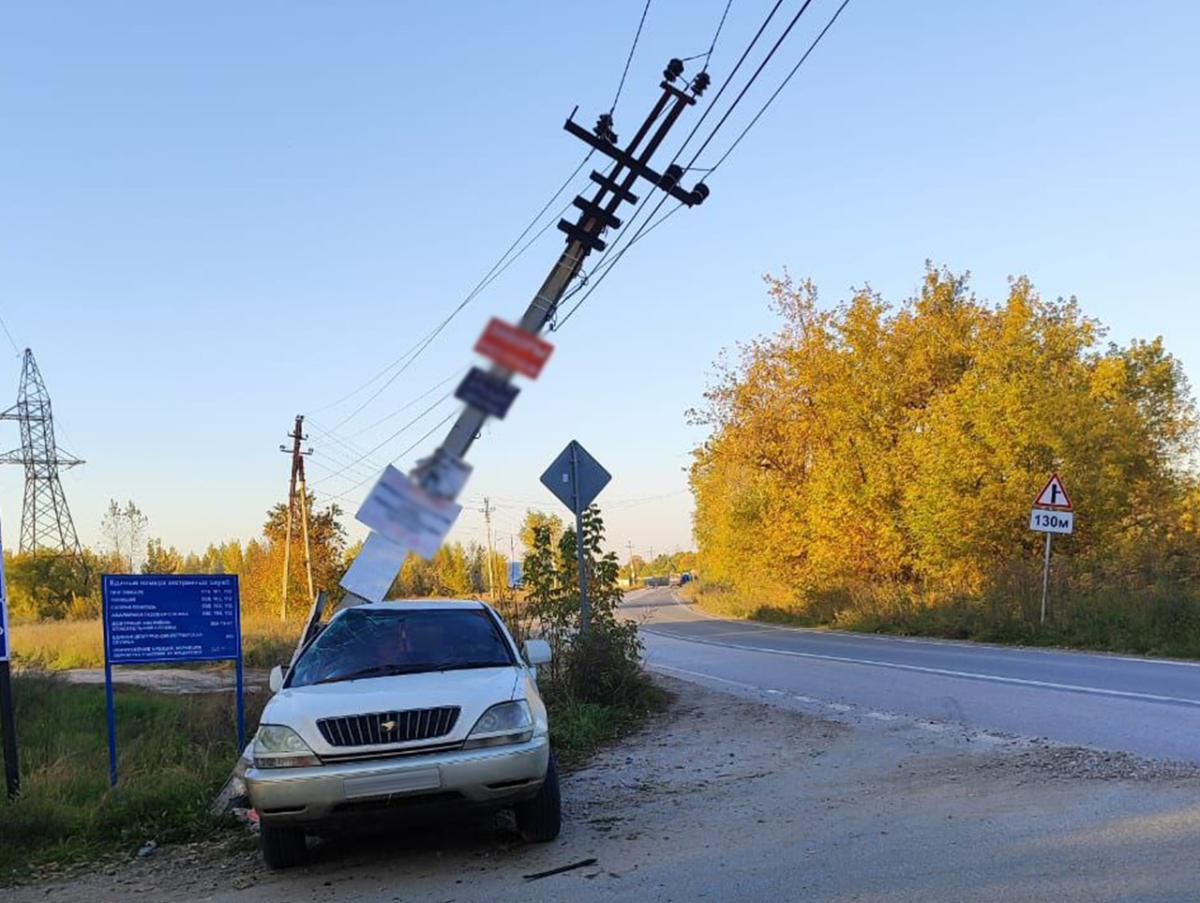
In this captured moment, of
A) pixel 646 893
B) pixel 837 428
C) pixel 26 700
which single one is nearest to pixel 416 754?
pixel 646 893

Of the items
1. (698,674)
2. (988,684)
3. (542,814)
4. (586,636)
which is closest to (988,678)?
(988,684)

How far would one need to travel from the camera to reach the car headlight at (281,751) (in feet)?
18.2

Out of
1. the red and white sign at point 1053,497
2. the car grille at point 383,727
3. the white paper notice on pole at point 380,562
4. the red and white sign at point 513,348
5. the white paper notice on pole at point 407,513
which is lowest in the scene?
the car grille at point 383,727

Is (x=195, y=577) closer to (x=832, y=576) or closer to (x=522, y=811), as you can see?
(x=522, y=811)

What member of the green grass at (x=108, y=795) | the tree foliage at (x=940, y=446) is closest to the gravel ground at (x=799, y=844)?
the green grass at (x=108, y=795)

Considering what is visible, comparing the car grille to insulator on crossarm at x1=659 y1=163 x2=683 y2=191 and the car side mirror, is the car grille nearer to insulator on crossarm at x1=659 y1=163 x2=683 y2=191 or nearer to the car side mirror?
the car side mirror

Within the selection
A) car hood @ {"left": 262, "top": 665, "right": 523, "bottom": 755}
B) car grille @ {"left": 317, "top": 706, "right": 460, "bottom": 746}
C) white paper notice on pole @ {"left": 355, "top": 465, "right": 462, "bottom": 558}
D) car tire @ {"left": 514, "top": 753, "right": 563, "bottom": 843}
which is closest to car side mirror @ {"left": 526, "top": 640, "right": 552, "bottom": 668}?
car hood @ {"left": 262, "top": 665, "right": 523, "bottom": 755}

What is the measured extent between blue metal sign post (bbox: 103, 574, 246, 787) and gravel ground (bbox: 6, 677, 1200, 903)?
6.88 feet

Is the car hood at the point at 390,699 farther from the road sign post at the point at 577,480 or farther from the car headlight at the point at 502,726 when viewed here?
the road sign post at the point at 577,480

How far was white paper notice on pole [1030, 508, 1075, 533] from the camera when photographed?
19.2 metres

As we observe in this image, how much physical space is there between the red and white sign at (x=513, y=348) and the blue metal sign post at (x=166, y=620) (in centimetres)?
772

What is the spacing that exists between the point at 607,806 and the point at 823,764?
2171mm

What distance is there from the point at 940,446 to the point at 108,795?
21869 millimetres

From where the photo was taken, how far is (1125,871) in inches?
193
